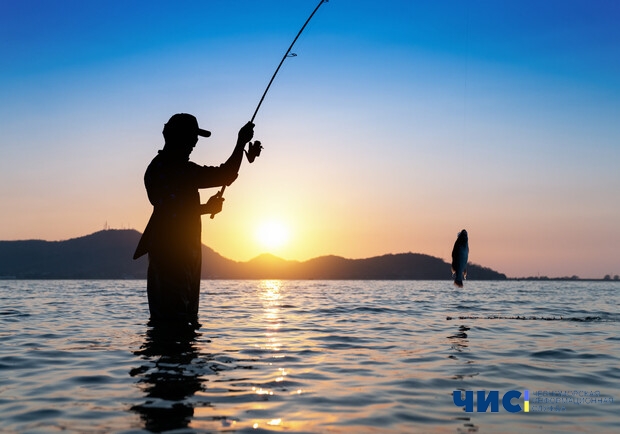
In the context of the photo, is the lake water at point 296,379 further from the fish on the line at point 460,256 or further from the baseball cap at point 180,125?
the fish on the line at point 460,256

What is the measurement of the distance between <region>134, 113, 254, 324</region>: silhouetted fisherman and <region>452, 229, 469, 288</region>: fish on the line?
13905 millimetres

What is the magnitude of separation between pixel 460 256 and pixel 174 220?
14.6m

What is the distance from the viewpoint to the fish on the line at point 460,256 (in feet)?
72.9

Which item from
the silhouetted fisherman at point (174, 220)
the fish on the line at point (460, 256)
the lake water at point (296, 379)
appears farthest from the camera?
the fish on the line at point (460, 256)

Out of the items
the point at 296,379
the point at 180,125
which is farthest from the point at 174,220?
the point at 296,379

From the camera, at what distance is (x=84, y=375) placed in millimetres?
6816

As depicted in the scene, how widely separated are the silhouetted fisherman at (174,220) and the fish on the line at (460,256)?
45.6ft

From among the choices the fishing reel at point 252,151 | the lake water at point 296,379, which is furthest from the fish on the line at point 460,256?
the fishing reel at point 252,151

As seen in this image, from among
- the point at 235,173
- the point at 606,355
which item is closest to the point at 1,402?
the point at 235,173

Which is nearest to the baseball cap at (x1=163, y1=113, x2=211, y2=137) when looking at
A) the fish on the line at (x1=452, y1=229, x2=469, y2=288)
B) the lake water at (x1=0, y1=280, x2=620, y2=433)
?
the lake water at (x1=0, y1=280, x2=620, y2=433)

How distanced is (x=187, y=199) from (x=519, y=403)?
268 inches

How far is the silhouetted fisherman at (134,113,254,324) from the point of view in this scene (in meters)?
10.3

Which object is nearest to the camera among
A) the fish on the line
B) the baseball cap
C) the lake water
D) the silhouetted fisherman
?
the lake water

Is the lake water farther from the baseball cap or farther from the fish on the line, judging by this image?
the fish on the line
